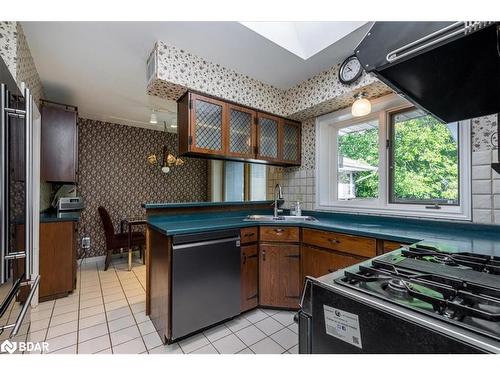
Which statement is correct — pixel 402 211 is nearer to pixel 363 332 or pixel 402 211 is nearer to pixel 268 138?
pixel 268 138

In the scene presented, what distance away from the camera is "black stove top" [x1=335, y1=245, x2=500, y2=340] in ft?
1.57

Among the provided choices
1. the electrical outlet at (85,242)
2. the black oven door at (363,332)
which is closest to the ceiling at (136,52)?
the black oven door at (363,332)

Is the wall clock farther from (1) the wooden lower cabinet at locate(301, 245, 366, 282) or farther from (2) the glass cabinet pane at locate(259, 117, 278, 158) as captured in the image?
(1) the wooden lower cabinet at locate(301, 245, 366, 282)

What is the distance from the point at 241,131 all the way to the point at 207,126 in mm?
399

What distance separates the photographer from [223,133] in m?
2.24

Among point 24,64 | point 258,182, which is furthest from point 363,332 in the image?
point 258,182

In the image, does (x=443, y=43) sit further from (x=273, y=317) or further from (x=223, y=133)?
(x=273, y=317)

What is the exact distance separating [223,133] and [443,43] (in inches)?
71.5

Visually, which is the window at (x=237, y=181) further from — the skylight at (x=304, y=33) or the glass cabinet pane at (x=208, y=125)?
the skylight at (x=304, y=33)

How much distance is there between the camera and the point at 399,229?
5.87 feet

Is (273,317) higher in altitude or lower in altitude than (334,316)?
lower

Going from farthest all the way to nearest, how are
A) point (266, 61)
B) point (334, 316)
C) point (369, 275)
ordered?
point (266, 61) < point (369, 275) < point (334, 316)
